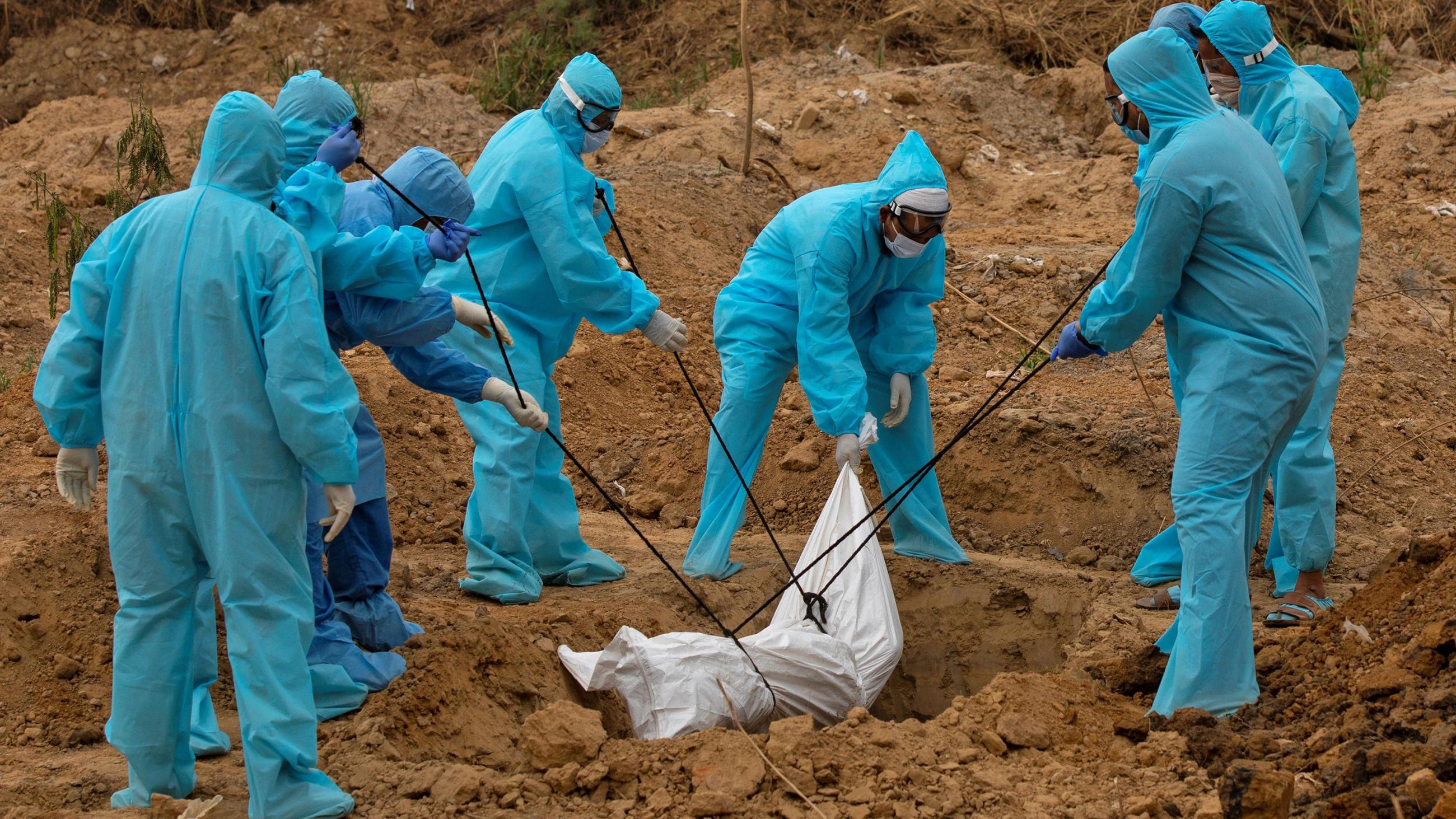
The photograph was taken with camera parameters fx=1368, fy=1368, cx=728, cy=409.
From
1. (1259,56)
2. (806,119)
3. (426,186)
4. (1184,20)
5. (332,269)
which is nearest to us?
(332,269)

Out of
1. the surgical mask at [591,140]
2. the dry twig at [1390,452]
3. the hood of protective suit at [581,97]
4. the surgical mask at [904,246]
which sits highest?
the hood of protective suit at [581,97]

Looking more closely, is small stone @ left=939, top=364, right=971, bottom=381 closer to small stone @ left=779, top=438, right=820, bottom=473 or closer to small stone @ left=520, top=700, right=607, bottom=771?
small stone @ left=779, top=438, right=820, bottom=473

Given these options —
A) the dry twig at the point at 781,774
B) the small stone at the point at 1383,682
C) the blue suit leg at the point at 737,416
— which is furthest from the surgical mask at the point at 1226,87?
the dry twig at the point at 781,774

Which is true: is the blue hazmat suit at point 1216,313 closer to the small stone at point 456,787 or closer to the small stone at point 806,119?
the small stone at point 456,787

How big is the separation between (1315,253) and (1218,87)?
27.5 inches

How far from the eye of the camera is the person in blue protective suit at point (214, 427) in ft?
10.0

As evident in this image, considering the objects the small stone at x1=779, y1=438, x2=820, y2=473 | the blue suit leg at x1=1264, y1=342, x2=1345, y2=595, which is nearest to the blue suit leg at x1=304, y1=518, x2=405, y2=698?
the small stone at x1=779, y1=438, x2=820, y2=473

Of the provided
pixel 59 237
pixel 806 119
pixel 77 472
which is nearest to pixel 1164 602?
pixel 77 472

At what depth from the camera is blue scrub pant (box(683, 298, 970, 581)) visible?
5.11 meters

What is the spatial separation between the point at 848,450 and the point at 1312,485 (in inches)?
63.1

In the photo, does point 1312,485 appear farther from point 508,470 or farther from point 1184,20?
point 508,470

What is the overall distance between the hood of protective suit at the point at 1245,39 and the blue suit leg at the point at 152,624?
3667 mm

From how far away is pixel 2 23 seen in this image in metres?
13.9

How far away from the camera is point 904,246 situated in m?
4.71
